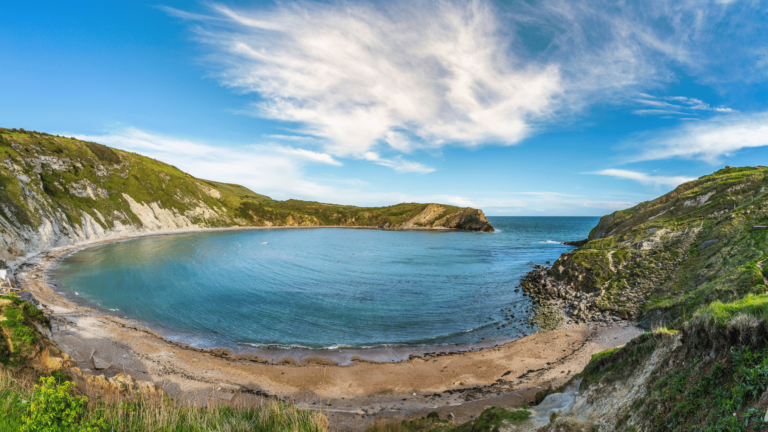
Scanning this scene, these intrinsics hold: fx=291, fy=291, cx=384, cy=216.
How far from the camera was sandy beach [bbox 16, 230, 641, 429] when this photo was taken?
16.8 metres

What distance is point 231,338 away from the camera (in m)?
25.7

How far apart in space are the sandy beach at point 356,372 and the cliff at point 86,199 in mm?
45226

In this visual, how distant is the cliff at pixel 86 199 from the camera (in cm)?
5962

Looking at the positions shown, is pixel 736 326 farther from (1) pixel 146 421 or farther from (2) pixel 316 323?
(2) pixel 316 323

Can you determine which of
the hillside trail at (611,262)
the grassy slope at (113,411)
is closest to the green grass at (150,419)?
the grassy slope at (113,411)

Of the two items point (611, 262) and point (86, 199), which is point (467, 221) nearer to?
point (611, 262)

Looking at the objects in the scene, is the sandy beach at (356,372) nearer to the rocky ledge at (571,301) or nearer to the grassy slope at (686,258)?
the rocky ledge at (571,301)

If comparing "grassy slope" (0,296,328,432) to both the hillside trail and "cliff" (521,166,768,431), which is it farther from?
the hillside trail

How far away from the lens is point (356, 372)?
2039cm

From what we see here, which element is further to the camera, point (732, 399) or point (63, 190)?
point (63, 190)

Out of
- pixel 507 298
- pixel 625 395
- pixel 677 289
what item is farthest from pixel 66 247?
pixel 677 289

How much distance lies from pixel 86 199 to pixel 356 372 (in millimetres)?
110573

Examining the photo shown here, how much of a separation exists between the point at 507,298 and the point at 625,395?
1203 inches

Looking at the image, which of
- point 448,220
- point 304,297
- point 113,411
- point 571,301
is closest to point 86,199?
point 304,297
